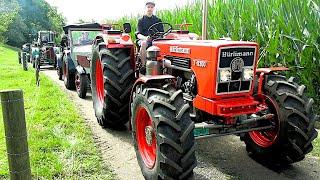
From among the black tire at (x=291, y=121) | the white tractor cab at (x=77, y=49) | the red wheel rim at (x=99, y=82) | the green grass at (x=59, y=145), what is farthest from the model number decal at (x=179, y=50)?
the white tractor cab at (x=77, y=49)

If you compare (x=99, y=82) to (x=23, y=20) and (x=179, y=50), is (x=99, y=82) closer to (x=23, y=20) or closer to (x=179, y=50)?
(x=179, y=50)

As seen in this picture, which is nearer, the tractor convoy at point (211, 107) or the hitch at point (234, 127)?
the tractor convoy at point (211, 107)

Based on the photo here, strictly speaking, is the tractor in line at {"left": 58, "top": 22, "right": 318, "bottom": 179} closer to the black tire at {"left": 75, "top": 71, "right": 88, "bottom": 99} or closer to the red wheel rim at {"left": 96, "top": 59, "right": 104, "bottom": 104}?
the red wheel rim at {"left": 96, "top": 59, "right": 104, "bottom": 104}

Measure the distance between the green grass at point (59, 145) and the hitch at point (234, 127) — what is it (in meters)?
1.05

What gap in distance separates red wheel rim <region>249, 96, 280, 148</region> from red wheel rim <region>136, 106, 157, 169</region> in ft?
4.33

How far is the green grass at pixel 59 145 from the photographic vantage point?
12.1ft

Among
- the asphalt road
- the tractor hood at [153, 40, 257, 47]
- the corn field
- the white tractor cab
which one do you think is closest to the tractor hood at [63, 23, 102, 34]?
the white tractor cab

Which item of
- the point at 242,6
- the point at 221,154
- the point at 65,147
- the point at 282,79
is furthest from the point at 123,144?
the point at 242,6

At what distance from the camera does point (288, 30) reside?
5738 millimetres

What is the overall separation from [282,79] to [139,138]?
1726 millimetres

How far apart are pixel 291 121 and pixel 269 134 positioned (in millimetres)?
493

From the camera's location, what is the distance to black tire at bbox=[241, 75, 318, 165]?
12.1 ft

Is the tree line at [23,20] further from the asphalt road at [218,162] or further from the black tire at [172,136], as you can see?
the black tire at [172,136]

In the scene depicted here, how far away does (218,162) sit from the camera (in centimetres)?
412
